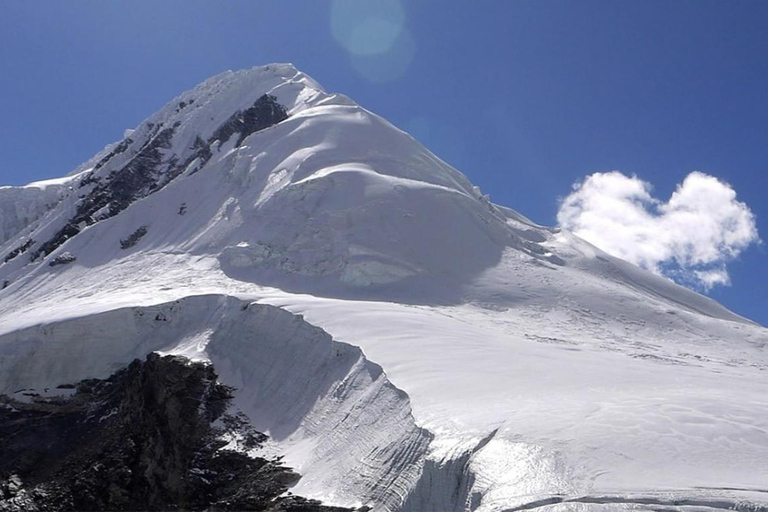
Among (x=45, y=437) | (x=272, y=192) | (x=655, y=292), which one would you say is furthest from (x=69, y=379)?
(x=655, y=292)

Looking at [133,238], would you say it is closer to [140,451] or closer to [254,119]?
[254,119]

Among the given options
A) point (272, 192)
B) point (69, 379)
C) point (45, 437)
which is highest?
point (272, 192)

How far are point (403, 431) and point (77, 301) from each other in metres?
27.4

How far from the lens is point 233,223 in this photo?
42469 millimetres

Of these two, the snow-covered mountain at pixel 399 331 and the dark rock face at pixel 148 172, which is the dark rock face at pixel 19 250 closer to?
the snow-covered mountain at pixel 399 331

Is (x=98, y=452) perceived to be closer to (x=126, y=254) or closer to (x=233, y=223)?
(x=233, y=223)

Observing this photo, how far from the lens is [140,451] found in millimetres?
A: 22750

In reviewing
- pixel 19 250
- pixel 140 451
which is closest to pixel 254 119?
pixel 19 250

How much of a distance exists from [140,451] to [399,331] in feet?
31.2

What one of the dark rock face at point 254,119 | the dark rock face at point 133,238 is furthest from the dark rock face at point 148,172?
the dark rock face at point 133,238

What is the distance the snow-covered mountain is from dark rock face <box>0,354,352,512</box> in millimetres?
999

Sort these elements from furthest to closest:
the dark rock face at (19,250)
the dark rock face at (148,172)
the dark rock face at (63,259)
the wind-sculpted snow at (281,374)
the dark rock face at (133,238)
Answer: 1. the dark rock face at (148,172)
2. the dark rock face at (19,250)
3. the dark rock face at (63,259)
4. the dark rock face at (133,238)
5. the wind-sculpted snow at (281,374)

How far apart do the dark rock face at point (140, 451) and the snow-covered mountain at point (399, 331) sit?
3.28 feet

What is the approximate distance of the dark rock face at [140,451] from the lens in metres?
19.3
